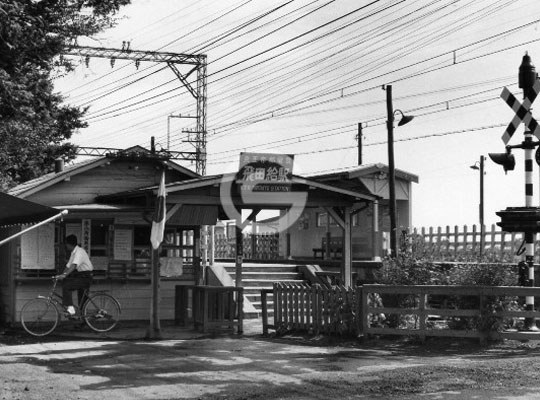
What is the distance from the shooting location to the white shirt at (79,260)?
1655 centimetres

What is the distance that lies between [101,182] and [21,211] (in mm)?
8936

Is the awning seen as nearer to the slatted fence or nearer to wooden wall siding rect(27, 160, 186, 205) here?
the slatted fence

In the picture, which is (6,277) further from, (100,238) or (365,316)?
(365,316)

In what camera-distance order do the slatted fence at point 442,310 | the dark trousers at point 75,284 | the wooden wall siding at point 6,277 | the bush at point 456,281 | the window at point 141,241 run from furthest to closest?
1. the window at point 141,241
2. the wooden wall siding at point 6,277
3. the dark trousers at point 75,284
4. the bush at point 456,281
5. the slatted fence at point 442,310

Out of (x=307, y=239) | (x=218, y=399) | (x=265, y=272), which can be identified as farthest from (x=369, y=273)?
(x=218, y=399)

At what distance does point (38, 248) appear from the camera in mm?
18609

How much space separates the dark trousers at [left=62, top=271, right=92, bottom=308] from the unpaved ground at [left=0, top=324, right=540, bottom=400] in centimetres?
129

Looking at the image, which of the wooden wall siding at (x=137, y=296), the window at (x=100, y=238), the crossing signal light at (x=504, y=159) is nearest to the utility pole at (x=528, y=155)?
the crossing signal light at (x=504, y=159)

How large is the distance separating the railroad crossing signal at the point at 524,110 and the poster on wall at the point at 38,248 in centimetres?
1013

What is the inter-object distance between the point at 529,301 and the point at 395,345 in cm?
247

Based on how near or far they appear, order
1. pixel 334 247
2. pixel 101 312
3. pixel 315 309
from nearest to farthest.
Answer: pixel 315 309 → pixel 101 312 → pixel 334 247

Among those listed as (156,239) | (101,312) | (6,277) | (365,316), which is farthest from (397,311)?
(6,277)

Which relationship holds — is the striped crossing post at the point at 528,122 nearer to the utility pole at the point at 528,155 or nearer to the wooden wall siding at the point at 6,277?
the utility pole at the point at 528,155

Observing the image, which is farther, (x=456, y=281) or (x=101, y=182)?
(x=101, y=182)
